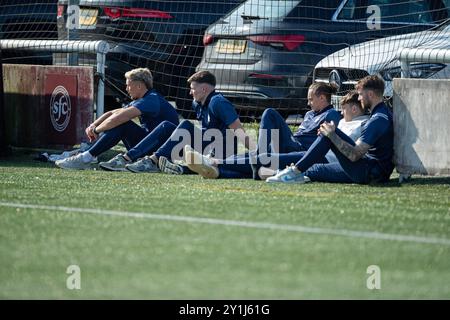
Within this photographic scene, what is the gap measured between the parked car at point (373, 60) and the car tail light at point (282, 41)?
0.78 m

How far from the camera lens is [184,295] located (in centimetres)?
467

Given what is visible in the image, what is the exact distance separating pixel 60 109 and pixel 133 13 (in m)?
2.74

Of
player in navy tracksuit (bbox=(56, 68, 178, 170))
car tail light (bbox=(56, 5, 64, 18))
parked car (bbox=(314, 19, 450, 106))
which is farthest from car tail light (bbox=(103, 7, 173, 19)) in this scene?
player in navy tracksuit (bbox=(56, 68, 178, 170))

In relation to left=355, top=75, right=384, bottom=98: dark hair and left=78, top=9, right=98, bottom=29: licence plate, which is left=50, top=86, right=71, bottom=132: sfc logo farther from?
left=355, top=75, right=384, bottom=98: dark hair

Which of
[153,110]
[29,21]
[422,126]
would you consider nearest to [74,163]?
[153,110]

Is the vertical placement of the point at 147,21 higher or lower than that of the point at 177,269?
higher

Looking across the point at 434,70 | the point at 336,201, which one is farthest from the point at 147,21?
the point at 336,201

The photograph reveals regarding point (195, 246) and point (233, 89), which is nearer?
point (195, 246)

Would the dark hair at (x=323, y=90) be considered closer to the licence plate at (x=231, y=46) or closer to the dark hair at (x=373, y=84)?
the dark hair at (x=373, y=84)

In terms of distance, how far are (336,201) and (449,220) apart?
1.06 metres

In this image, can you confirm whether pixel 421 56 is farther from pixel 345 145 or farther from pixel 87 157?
pixel 87 157

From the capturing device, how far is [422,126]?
9.16m

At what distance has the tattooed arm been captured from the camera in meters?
8.76

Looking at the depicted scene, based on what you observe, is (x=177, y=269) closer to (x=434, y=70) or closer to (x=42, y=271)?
(x=42, y=271)
